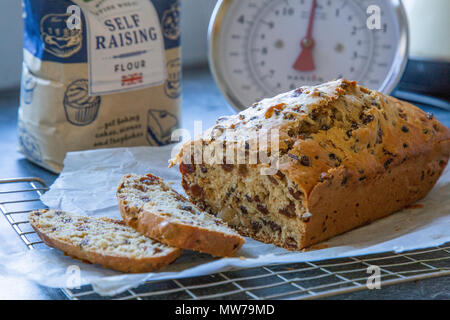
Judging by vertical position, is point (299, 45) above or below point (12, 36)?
above

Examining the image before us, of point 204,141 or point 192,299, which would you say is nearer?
point 192,299

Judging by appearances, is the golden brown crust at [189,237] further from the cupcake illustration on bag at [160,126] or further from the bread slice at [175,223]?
the cupcake illustration on bag at [160,126]

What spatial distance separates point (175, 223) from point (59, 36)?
95 cm

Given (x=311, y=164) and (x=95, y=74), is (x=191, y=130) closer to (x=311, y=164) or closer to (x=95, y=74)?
(x=95, y=74)

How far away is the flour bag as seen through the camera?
2074 millimetres

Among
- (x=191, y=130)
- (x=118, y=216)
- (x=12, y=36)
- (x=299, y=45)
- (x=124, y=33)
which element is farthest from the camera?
(x=12, y=36)

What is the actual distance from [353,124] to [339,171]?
0.74ft

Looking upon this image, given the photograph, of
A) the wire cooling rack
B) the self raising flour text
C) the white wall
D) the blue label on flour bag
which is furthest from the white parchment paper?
the white wall

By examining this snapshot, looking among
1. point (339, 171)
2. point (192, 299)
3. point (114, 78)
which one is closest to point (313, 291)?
point (192, 299)

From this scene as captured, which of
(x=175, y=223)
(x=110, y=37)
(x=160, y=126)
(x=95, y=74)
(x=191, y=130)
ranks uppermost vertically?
(x=110, y=37)

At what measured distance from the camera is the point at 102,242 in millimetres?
1454

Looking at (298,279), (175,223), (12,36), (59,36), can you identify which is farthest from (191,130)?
(298,279)
